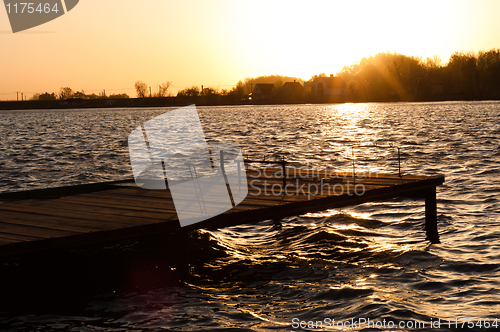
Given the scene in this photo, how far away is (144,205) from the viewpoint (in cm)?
892

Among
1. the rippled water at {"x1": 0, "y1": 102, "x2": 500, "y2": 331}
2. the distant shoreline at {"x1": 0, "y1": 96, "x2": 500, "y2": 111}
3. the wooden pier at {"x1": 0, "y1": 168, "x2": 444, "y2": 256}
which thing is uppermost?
the distant shoreline at {"x1": 0, "y1": 96, "x2": 500, "y2": 111}

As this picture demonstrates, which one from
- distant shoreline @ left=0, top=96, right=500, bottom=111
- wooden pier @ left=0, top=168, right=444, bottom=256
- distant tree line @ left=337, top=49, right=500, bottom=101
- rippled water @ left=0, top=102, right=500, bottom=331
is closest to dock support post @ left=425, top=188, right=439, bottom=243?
wooden pier @ left=0, top=168, right=444, bottom=256

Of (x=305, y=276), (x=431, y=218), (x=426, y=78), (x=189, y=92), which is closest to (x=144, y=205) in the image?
(x=305, y=276)

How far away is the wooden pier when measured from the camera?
7.01 metres

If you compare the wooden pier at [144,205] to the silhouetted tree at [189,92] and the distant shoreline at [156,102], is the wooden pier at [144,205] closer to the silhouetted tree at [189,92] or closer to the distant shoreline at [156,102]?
the distant shoreline at [156,102]

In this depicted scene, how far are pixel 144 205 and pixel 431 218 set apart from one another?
22.0 ft

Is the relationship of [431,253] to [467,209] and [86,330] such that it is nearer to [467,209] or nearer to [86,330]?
[467,209]

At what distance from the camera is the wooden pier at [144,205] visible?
7.01 meters

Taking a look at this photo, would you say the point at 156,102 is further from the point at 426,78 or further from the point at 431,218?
the point at 431,218

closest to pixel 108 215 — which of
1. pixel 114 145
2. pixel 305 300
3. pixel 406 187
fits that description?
pixel 305 300

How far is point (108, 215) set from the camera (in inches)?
321

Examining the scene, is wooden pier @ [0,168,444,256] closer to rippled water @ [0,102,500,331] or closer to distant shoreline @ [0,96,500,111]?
rippled water @ [0,102,500,331]

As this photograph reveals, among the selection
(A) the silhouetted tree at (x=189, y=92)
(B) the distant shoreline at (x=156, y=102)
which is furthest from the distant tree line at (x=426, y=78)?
(A) the silhouetted tree at (x=189, y=92)

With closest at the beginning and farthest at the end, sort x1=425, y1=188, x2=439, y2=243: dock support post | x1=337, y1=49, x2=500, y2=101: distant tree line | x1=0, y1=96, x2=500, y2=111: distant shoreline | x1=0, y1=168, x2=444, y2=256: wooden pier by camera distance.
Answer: x1=0, y1=168, x2=444, y2=256: wooden pier
x1=425, y1=188, x2=439, y2=243: dock support post
x1=337, y1=49, x2=500, y2=101: distant tree line
x1=0, y1=96, x2=500, y2=111: distant shoreline
